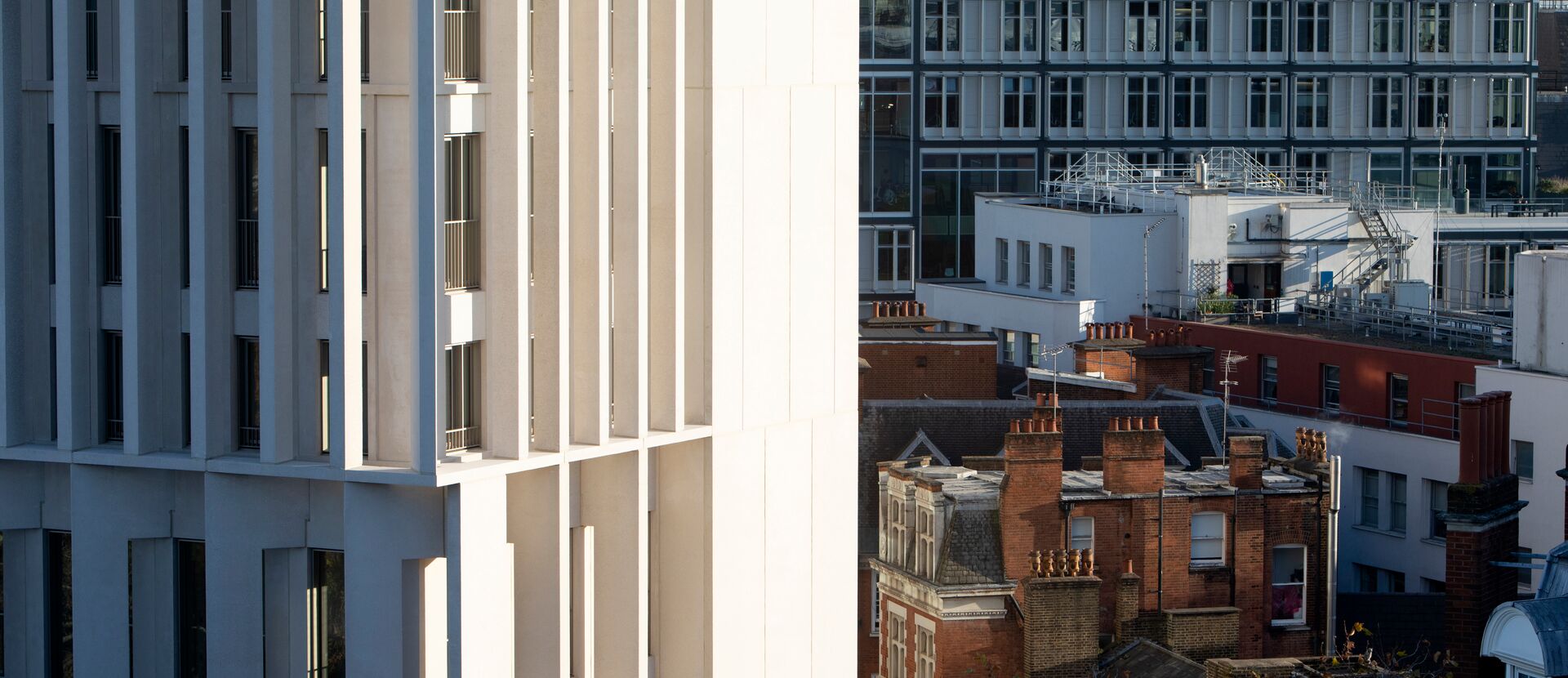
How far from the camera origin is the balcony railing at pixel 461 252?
28.0m

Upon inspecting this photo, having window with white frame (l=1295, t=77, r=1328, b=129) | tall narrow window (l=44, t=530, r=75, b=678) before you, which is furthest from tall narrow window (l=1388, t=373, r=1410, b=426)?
window with white frame (l=1295, t=77, r=1328, b=129)

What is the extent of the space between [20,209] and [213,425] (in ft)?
12.1

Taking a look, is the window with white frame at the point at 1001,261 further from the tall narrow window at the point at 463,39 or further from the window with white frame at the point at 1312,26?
the tall narrow window at the point at 463,39

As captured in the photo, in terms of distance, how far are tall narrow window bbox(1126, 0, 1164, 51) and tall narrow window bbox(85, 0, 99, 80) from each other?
89.3m

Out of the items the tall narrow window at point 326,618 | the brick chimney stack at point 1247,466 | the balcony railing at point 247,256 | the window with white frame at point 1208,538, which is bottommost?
the window with white frame at point 1208,538

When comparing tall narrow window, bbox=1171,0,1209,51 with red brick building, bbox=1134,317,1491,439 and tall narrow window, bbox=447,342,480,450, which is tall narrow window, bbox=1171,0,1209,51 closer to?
red brick building, bbox=1134,317,1491,439

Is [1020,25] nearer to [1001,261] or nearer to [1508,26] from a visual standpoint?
[1001,261]

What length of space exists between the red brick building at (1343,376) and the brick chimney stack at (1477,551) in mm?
10212

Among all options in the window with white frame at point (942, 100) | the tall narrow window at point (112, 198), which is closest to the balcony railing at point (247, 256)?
the tall narrow window at point (112, 198)

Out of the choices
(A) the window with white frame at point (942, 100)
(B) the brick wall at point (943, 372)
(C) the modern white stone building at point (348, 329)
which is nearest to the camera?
(C) the modern white stone building at point (348, 329)

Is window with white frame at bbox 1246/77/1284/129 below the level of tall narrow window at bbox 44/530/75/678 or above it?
above

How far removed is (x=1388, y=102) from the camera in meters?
118

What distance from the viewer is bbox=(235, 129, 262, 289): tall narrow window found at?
1100 inches

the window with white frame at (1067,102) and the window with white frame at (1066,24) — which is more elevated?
the window with white frame at (1066,24)
